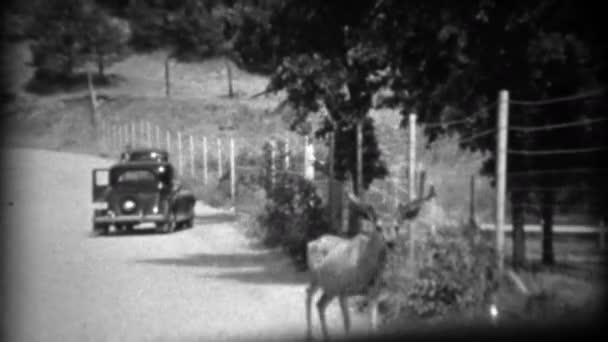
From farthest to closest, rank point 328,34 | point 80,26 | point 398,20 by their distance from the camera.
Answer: point 80,26 → point 328,34 → point 398,20

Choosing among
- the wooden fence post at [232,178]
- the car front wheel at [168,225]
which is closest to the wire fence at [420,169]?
the wooden fence post at [232,178]

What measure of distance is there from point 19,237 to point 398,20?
12.7 meters

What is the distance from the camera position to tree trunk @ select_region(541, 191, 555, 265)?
1005 centimetres

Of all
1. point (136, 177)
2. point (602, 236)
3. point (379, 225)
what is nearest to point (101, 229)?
point (136, 177)

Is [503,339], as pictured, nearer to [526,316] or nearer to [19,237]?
[526,316]

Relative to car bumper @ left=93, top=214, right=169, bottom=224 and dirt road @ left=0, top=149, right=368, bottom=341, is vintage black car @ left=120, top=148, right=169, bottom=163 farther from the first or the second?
car bumper @ left=93, top=214, right=169, bottom=224

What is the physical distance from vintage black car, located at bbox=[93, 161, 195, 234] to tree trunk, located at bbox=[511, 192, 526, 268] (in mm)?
13268

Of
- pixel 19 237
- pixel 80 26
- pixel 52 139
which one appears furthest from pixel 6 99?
pixel 19 237

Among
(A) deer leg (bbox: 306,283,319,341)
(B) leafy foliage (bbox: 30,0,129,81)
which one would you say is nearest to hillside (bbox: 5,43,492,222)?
(B) leafy foliage (bbox: 30,0,129,81)

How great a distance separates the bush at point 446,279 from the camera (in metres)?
10.2

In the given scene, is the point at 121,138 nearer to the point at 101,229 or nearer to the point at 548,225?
the point at 101,229

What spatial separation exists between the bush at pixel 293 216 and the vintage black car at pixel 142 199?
3066mm

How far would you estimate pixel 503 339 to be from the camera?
911cm

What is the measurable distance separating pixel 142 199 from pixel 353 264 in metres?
13.9
